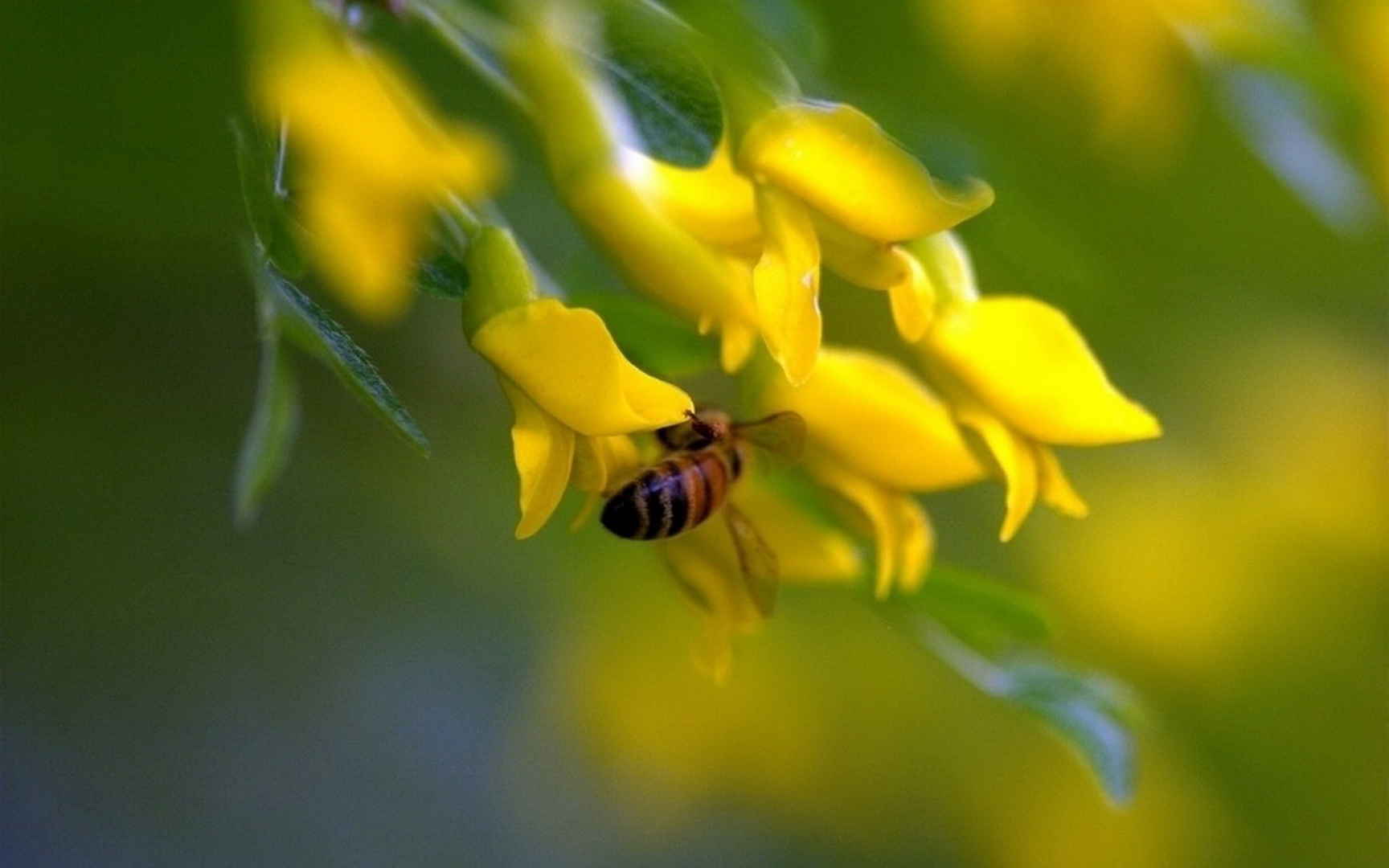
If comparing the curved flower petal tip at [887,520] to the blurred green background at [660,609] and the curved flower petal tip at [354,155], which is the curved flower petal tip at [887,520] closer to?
the curved flower petal tip at [354,155]

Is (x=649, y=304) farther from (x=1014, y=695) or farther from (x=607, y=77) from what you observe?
(x=1014, y=695)

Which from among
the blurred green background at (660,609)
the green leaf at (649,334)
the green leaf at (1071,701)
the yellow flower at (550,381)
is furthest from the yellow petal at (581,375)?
the blurred green background at (660,609)

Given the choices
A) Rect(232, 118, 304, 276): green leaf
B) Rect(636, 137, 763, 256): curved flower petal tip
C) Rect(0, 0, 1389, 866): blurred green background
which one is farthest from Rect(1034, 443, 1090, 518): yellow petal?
Rect(0, 0, 1389, 866): blurred green background

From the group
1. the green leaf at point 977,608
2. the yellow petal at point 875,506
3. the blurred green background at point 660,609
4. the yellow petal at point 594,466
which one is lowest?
the blurred green background at point 660,609

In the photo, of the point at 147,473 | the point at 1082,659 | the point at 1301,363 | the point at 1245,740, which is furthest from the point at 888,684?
the point at 147,473

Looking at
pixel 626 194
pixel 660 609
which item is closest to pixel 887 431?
pixel 626 194

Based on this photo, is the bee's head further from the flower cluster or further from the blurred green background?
the blurred green background

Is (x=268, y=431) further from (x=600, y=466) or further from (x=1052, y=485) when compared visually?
(x=1052, y=485)
